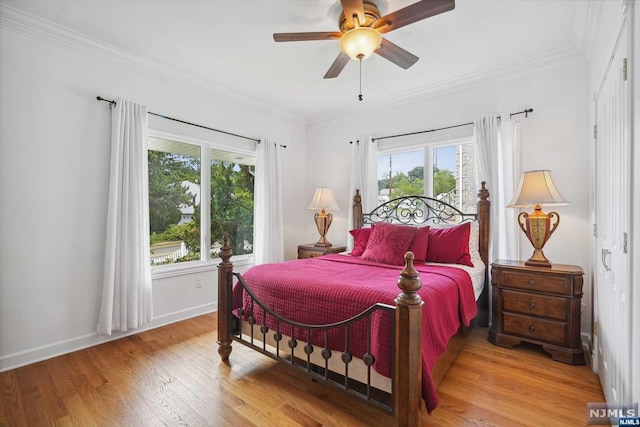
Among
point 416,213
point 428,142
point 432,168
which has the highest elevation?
point 428,142

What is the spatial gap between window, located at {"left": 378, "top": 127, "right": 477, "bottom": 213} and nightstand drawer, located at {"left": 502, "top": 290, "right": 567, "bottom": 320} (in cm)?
112

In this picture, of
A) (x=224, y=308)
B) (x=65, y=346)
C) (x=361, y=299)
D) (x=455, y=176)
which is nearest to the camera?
(x=361, y=299)

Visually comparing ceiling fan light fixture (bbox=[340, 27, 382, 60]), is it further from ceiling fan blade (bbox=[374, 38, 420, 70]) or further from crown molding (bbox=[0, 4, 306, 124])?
crown molding (bbox=[0, 4, 306, 124])

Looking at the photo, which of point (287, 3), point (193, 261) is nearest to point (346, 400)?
point (193, 261)

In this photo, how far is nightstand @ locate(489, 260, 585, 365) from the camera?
235 cm

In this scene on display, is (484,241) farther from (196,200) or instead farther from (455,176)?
(196,200)

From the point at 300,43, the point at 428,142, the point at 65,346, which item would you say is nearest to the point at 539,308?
the point at 428,142

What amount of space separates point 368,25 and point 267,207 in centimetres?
265

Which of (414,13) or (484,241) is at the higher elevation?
(414,13)

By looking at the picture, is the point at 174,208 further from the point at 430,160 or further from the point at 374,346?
the point at 430,160

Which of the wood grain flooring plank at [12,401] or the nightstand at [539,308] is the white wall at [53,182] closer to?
the wood grain flooring plank at [12,401]

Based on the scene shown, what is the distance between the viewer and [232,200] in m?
4.04

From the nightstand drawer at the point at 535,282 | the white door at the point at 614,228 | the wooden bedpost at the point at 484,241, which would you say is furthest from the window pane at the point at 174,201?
the white door at the point at 614,228

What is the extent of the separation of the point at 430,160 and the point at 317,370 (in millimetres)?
2795
